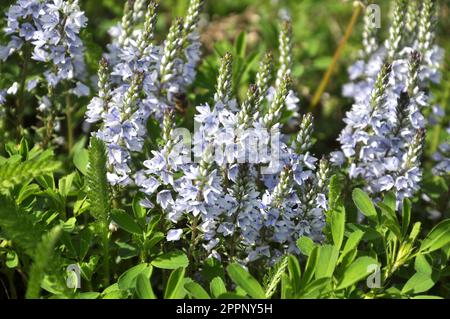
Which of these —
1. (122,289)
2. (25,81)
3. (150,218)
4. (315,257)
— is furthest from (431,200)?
(25,81)

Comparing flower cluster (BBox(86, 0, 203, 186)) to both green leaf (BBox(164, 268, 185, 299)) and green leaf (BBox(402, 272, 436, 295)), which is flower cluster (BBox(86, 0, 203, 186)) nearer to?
green leaf (BBox(164, 268, 185, 299))

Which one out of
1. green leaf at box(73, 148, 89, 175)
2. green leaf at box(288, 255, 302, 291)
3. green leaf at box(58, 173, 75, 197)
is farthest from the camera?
green leaf at box(73, 148, 89, 175)

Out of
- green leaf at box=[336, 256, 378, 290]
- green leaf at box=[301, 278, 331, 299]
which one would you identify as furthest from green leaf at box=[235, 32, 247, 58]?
green leaf at box=[301, 278, 331, 299]

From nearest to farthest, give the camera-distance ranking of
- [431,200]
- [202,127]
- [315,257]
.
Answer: [315,257], [202,127], [431,200]

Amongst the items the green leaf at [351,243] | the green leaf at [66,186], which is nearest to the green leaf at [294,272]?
the green leaf at [351,243]

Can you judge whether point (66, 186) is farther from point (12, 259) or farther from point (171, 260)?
point (171, 260)

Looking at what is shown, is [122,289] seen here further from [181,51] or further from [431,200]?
[431,200]
